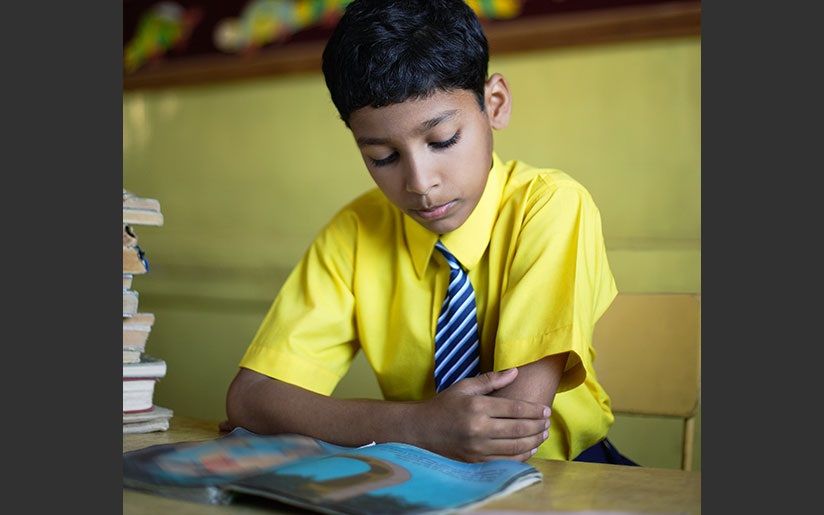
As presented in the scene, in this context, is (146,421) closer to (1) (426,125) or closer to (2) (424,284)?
(2) (424,284)

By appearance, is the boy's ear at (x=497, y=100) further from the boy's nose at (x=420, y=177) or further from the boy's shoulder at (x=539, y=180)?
the boy's nose at (x=420, y=177)

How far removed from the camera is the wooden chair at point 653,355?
1527 mm

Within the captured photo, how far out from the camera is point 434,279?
131 cm

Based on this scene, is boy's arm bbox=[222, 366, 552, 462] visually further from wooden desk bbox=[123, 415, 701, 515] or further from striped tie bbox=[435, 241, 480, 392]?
striped tie bbox=[435, 241, 480, 392]

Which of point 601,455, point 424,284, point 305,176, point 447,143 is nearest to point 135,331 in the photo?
point 424,284

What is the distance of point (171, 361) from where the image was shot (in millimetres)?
2629

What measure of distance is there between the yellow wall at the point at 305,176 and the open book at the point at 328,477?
1187mm

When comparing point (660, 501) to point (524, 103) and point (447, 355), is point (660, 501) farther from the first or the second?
point (524, 103)

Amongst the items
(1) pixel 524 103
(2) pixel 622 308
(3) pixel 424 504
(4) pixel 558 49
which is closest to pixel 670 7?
(4) pixel 558 49

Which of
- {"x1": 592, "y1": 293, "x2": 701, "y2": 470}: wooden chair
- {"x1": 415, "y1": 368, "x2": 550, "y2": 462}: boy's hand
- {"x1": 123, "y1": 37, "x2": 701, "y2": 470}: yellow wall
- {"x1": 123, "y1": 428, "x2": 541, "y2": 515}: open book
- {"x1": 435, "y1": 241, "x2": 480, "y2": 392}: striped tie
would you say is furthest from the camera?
{"x1": 123, "y1": 37, "x2": 701, "y2": 470}: yellow wall

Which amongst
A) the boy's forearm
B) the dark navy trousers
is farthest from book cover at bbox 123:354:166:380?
the dark navy trousers

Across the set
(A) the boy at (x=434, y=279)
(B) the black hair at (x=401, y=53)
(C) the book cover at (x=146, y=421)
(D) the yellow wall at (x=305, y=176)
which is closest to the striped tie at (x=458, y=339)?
(A) the boy at (x=434, y=279)

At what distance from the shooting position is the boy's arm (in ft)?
3.19

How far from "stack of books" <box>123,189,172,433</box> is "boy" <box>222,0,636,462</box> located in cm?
11
